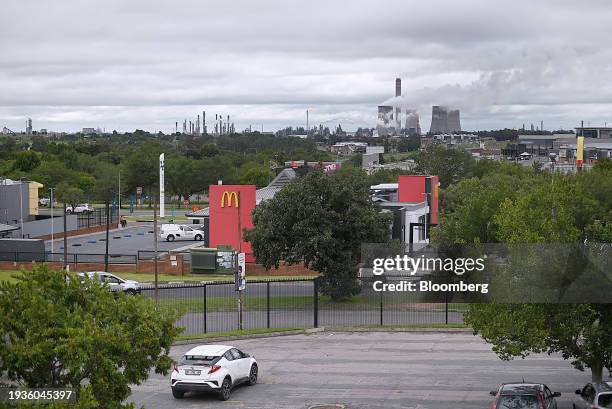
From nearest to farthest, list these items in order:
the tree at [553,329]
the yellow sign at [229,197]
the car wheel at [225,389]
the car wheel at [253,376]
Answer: the tree at [553,329] < the car wheel at [225,389] < the car wheel at [253,376] < the yellow sign at [229,197]

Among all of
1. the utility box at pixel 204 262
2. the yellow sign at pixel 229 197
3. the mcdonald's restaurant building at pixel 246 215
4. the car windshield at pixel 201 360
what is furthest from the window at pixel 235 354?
the yellow sign at pixel 229 197

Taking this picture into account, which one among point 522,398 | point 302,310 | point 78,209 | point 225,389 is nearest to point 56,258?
point 302,310

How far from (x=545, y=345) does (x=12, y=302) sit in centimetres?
1245

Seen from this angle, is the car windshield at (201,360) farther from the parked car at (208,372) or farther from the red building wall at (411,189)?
the red building wall at (411,189)

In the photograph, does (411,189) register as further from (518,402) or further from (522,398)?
(518,402)

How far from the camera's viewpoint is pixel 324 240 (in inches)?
1581

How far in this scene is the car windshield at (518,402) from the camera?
65.2 feet

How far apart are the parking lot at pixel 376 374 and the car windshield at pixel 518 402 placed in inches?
120

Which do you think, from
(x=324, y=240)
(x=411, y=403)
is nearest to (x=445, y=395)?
(x=411, y=403)

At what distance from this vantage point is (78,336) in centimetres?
1439

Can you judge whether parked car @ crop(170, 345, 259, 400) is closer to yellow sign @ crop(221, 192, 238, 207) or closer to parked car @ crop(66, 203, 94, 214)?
yellow sign @ crop(221, 192, 238, 207)

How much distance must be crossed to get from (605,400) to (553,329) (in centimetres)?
220

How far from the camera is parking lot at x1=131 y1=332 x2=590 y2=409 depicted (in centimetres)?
2377

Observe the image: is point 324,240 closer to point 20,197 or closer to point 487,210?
point 487,210
